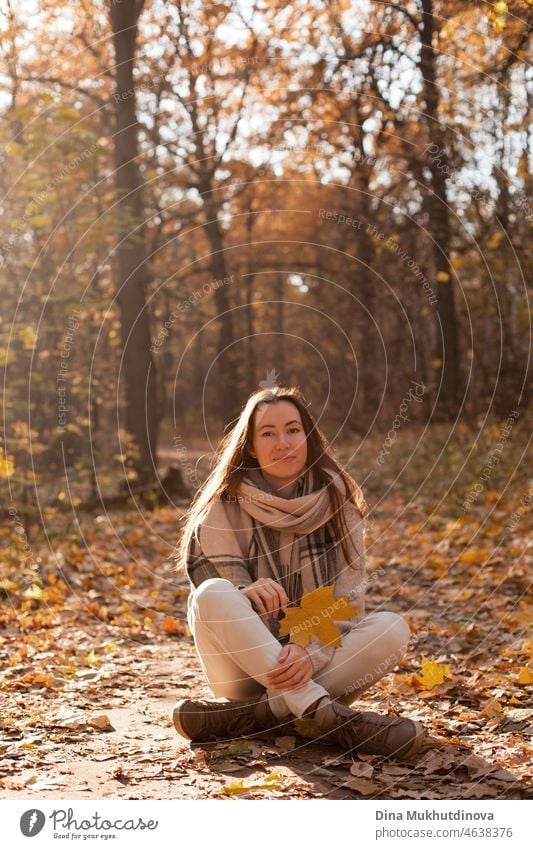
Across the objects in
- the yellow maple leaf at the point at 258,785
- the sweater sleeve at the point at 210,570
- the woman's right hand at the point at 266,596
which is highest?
the sweater sleeve at the point at 210,570

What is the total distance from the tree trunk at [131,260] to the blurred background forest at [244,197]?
0.03 meters

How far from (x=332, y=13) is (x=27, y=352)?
578cm

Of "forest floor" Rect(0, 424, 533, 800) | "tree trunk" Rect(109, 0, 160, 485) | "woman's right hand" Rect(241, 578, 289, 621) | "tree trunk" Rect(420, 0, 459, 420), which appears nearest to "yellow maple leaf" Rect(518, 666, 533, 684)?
"forest floor" Rect(0, 424, 533, 800)

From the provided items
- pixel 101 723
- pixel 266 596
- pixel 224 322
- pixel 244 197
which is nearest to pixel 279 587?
pixel 266 596

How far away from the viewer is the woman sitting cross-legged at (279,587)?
3910 millimetres

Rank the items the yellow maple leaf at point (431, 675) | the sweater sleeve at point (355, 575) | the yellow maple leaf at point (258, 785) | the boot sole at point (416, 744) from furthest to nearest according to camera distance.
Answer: the yellow maple leaf at point (431, 675) < the sweater sleeve at point (355, 575) < the boot sole at point (416, 744) < the yellow maple leaf at point (258, 785)

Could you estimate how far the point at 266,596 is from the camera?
4.03 m

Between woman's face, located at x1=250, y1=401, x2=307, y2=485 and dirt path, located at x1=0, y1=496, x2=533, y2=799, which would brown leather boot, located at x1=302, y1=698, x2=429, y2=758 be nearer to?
dirt path, located at x1=0, y1=496, x2=533, y2=799

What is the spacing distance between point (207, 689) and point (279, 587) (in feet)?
4.74

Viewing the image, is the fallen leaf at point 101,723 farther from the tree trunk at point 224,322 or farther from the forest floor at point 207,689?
the tree trunk at point 224,322

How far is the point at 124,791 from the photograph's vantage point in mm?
3586

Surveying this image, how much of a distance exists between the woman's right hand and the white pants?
41 millimetres

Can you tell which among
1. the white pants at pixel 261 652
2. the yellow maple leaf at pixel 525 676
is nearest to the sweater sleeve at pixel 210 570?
the white pants at pixel 261 652

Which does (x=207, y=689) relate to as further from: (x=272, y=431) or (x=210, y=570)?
(x=272, y=431)
